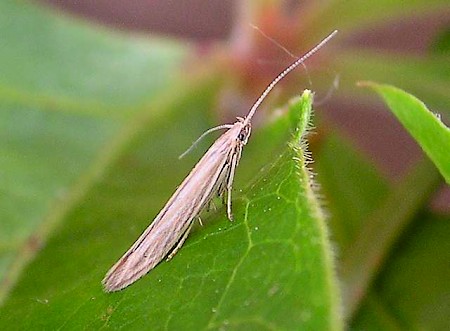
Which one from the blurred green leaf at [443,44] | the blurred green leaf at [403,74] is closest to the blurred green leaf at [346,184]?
the blurred green leaf at [403,74]

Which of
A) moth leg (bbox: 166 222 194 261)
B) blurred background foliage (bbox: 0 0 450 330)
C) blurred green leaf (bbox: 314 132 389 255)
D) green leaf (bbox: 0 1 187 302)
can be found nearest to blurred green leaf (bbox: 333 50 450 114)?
blurred background foliage (bbox: 0 0 450 330)

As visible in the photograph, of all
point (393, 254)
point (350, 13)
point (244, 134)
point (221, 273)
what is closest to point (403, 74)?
point (350, 13)

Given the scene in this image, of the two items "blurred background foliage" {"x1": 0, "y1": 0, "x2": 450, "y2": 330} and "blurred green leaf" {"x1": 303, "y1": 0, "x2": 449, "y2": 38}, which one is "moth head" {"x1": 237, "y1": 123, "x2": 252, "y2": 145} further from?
"blurred green leaf" {"x1": 303, "y1": 0, "x2": 449, "y2": 38}

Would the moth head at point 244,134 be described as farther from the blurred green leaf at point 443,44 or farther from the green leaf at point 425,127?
the blurred green leaf at point 443,44

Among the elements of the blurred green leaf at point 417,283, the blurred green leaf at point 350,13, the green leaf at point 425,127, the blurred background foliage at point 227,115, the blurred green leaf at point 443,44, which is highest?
the green leaf at point 425,127

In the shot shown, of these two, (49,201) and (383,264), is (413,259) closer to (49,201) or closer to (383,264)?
(383,264)

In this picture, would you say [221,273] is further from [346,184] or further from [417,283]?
[346,184]

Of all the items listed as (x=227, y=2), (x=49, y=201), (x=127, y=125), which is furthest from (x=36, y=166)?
(x=227, y=2)
